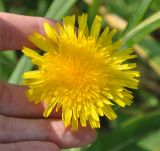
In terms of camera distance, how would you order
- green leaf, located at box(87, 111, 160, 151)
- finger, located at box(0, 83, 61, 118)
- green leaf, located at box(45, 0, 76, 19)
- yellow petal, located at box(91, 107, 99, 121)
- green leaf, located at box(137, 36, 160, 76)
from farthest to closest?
green leaf, located at box(137, 36, 160, 76), green leaf, located at box(87, 111, 160, 151), green leaf, located at box(45, 0, 76, 19), finger, located at box(0, 83, 61, 118), yellow petal, located at box(91, 107, 99, 121)

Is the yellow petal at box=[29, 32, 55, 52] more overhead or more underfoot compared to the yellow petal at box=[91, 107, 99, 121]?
more overhead

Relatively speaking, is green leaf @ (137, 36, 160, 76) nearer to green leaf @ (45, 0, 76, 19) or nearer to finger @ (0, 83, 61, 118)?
green leaf @ (45, 0, 76, 19)

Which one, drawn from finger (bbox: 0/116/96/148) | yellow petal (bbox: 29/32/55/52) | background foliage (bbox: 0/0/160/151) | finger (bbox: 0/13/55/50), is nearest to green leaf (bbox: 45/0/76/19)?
background foliage (bbox: 0/0/160/151)

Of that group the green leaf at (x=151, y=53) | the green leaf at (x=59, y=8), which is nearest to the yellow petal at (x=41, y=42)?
the green leaf at (x=59, y=8)

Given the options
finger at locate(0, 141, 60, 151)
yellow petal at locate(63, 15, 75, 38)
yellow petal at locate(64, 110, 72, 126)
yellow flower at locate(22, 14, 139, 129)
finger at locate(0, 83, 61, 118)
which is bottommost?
finger at locate(0, 141, 60, 151)

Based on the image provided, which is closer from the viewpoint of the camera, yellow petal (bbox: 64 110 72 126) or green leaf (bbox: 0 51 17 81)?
yellow petal (bbox: 64 110 72 126)

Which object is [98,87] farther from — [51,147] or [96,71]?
[51,147]

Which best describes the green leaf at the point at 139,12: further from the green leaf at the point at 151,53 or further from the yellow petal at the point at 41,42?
the green leaf at the point at 151,53
